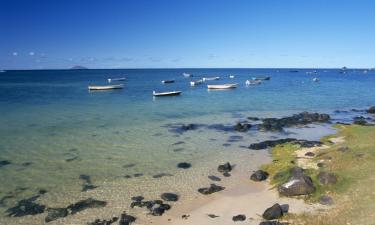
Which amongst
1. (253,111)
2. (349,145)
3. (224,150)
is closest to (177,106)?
(253,111)

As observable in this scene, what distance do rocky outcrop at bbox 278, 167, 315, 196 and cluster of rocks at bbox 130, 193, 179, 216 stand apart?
607 centimetres

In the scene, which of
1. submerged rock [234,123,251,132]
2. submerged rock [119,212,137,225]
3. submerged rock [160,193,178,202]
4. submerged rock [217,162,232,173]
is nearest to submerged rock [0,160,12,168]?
submerged rock [119,212,137,225]

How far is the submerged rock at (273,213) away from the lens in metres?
16.4

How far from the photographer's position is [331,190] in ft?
61.6

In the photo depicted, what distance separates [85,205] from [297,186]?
1167 cm

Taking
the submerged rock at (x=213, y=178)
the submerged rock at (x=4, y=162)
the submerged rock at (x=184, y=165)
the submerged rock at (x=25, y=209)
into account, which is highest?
the submerged rock at (x=4, y=162)

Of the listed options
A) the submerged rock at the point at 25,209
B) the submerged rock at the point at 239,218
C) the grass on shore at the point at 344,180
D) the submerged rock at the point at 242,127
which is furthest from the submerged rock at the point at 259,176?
the submerged rock at the point at 242,127

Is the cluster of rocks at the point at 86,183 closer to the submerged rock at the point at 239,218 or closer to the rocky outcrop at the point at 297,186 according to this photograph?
the submerged rock at the point at 239,218

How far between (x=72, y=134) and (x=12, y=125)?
413 inches

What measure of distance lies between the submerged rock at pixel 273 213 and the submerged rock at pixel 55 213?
396 inches

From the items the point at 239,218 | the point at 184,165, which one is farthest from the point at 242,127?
the point at 239,218

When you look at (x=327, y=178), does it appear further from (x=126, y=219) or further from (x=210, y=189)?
(x=126, y=219)

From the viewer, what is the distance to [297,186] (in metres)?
19.1

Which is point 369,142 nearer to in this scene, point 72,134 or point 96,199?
point 96,199
